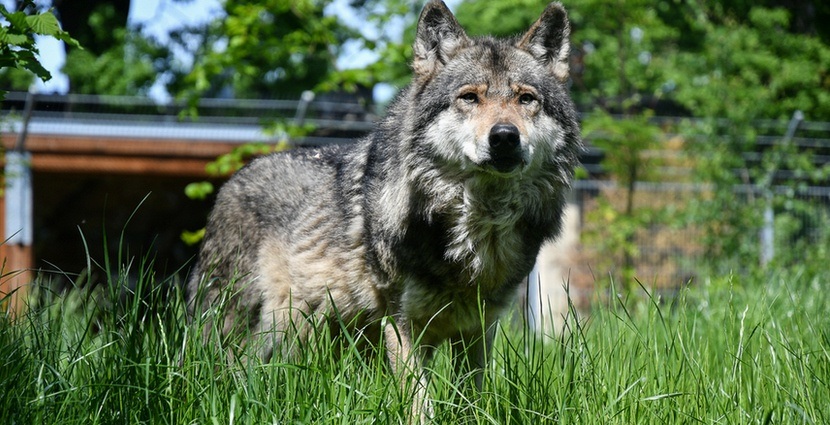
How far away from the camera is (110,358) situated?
10.3 ft

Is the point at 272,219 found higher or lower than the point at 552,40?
lower

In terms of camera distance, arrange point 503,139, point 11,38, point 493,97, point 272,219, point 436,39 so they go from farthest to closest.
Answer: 1. point 272,219
2. point 436,39
3. point 493,97
4. point 503,139
5. point 11,38

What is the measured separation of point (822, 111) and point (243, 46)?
821 centimetres

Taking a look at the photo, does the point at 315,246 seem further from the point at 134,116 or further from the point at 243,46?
the point at 134,116

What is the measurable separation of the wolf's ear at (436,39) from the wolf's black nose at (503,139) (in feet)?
2.13

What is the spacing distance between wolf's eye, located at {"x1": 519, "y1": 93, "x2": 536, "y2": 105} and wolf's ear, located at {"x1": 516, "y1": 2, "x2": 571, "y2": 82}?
1.09 feet

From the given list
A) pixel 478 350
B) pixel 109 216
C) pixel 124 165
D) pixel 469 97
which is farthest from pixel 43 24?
pixel 109 216

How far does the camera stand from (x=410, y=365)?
3.71 metres

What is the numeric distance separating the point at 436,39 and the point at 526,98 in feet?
1.87

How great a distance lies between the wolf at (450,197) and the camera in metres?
3.83

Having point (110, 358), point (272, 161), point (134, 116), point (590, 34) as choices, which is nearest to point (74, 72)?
point (134, 116)

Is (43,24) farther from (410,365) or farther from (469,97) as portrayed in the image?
(410,365)

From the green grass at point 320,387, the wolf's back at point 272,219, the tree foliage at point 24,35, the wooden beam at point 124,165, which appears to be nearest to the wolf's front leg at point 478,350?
the green grass at point 320,387

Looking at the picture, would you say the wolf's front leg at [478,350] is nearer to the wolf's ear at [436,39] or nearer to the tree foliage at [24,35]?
the wolf's ear at [436,39]
